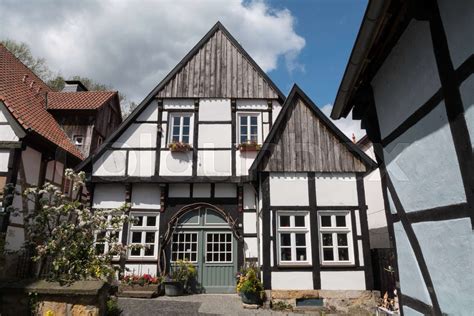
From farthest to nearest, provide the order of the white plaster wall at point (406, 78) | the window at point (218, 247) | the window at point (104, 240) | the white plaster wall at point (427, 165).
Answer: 1. the window at point (218, 247)
2. the window at point (104, 240)
3. the white plaster wall at point (406, 78)
4. the white plaster wall at point (427, 165)

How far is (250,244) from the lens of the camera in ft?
36.1

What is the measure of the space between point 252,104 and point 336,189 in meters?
4.40

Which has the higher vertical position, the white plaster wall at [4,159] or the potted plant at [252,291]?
the white plaster wall at [4,159]

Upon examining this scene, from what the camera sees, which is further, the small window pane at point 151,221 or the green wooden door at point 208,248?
the small window pane at point 151,221

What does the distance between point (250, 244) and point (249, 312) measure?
2954 mm

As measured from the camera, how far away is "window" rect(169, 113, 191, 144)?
11875 mm

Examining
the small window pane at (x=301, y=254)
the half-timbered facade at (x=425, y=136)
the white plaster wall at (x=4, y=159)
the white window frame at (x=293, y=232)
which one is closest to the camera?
the half-timbered facade at (x=425, y=136)

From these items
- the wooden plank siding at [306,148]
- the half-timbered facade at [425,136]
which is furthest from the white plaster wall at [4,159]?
the half-timbered facade at [425,136]

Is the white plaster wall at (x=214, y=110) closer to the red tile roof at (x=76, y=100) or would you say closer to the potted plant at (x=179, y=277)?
the potted plant at (x=179, y=277)

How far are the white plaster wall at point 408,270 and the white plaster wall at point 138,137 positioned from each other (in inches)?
359

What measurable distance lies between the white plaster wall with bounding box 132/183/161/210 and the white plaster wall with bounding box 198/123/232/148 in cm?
211

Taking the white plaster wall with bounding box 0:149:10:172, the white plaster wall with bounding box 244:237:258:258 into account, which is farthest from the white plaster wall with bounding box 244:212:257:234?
the white plaster wall with bounding box 0:149:10:172

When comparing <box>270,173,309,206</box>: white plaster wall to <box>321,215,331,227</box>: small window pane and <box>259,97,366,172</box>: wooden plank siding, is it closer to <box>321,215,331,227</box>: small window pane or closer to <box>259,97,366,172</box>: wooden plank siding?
<box>259,97,366,172</box>: wooden plank siding

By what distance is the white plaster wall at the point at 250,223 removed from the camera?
11109 mm
